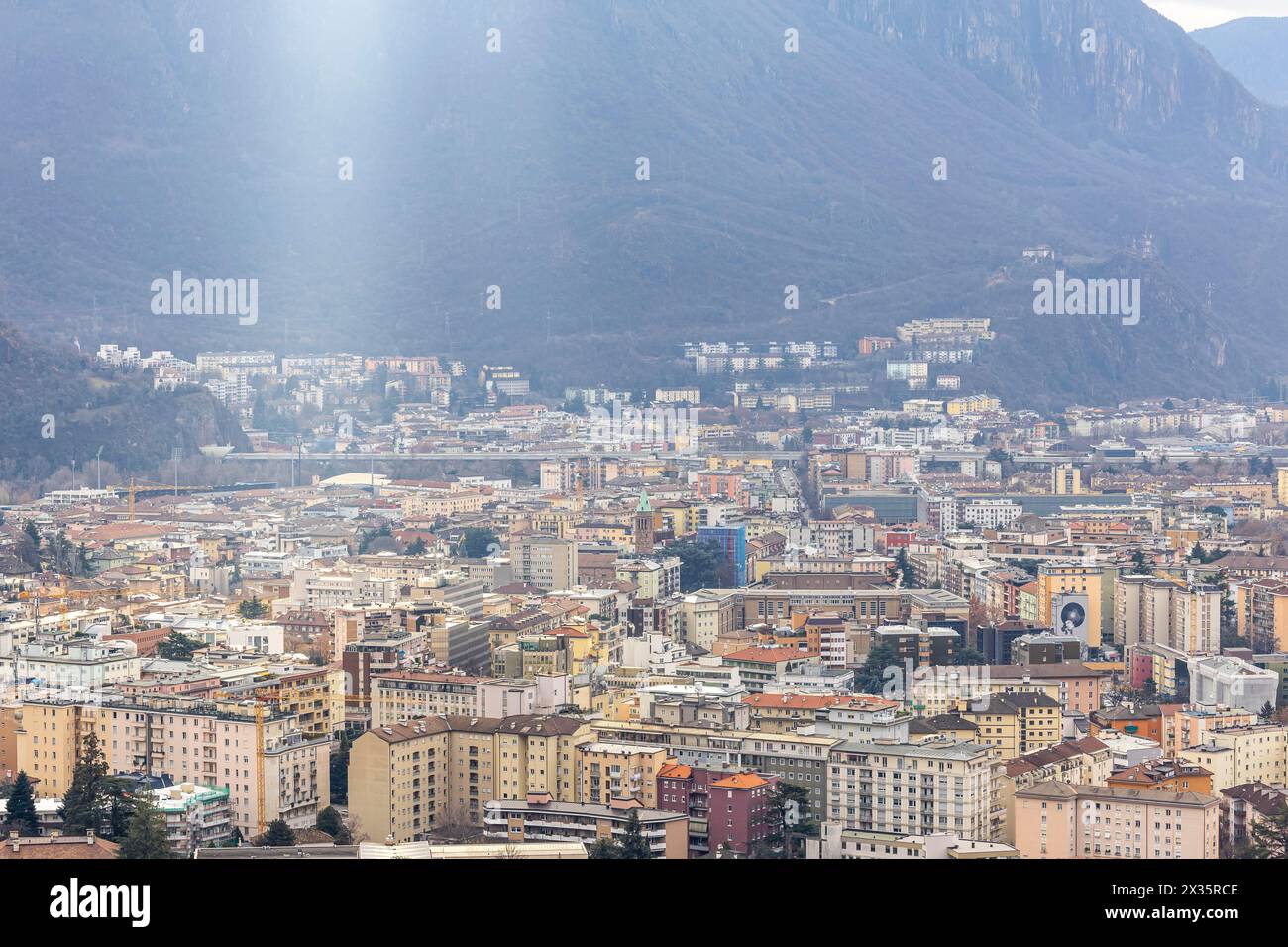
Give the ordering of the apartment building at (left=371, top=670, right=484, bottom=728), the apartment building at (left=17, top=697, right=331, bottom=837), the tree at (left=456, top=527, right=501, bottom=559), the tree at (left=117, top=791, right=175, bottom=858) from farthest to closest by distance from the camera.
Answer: the tree at (left=456, top=527, right=501, bottom=559)
the apartment building at (left=371, top=670, right=484, bottom=728)
the apartment building at (left=17, top=697, right=331, bottom=837)
the tree at (left=117, top=791, right=175, bottom=858)

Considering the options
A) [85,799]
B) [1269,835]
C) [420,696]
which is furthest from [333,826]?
[1269,835]

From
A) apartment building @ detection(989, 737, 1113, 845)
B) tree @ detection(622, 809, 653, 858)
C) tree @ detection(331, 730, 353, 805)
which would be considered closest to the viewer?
tree @ detection(622, 809, 653, 858)

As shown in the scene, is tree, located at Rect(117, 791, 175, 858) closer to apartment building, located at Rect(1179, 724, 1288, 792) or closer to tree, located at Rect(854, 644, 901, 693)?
apartment building, located at Rect(1179, 724, 1288, 792)

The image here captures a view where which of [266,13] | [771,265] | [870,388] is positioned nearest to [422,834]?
[870,388]

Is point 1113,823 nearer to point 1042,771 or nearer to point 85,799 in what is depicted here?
point 1042,771

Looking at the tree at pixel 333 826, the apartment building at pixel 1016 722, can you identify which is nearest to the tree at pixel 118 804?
the tree at pixel 333 826

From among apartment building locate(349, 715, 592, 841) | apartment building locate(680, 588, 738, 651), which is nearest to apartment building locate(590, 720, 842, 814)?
apartment building locate(349, 715, 592, 841)
